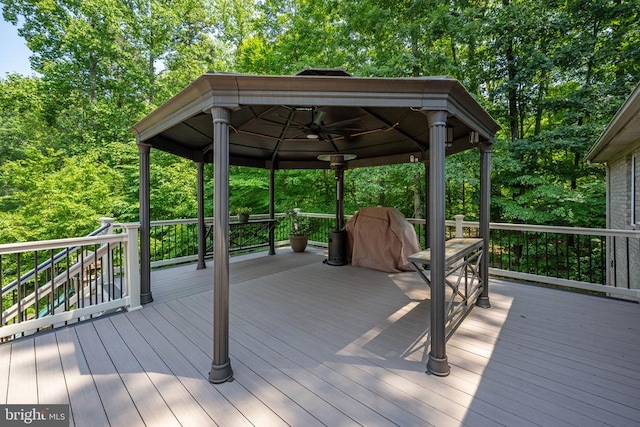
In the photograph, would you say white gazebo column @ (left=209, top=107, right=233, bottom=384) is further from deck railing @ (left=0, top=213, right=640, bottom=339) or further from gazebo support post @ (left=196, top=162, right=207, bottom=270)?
gazebo support post @ (left=196, top=162, right=207, bottom=270)

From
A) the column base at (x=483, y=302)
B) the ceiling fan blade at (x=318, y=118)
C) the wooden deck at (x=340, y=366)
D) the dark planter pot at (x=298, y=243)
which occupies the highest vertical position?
the ceiling fan blade at (x=318, y=118)

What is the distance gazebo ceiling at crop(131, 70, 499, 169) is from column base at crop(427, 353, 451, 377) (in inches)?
81.6

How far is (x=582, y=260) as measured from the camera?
8.23 metres

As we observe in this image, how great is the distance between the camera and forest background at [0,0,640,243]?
7445 mm

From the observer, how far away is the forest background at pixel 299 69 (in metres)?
7.45

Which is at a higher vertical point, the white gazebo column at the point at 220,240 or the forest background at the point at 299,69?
the forest background at the point at 299,69

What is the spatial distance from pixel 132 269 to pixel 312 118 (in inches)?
122

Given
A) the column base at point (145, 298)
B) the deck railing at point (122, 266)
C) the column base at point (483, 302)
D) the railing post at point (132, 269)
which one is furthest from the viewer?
the column base at point (145, 298)

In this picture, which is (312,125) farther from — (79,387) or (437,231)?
(79,387)

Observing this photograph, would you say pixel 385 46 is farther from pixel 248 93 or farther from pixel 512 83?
pixel 248 93

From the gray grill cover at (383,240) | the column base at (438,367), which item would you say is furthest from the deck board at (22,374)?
the gray grill cover at (383,240)

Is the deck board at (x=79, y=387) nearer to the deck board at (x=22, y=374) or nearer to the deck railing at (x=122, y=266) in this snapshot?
the deck board at (x=22, y=374)

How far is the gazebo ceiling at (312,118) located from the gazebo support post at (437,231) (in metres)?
0.19

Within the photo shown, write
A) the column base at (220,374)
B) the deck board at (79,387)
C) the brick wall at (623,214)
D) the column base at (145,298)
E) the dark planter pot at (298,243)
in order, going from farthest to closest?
the dark planter pot at (298,243), the brick wall at (623,214), the column base at (145,298), the column base at (220,374), the deck board at (79,387)
